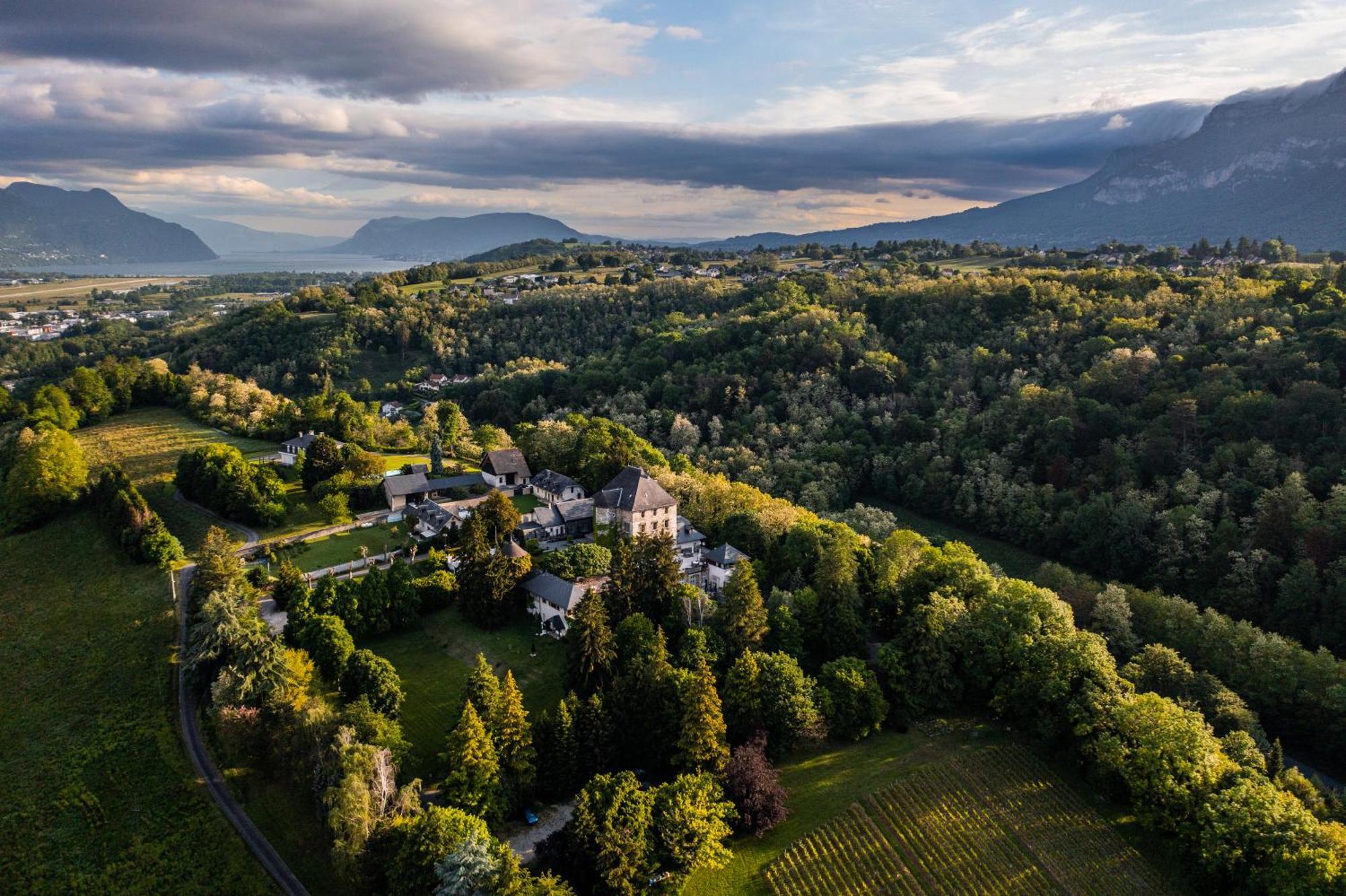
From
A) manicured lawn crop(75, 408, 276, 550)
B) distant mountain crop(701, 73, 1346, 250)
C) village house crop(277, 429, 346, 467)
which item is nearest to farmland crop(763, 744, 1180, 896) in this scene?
manicured lawn crop(75, 408, 276, 550)

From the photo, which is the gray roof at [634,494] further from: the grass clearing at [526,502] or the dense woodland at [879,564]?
the grass clearing at [526,502]

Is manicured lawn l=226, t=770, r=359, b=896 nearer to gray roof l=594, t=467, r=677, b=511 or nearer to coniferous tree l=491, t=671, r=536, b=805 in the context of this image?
coniferous tree l=491, t=671, r=536, b=805

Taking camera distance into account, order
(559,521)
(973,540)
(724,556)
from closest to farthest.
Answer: (724,556) < (559,521) < (973,540)

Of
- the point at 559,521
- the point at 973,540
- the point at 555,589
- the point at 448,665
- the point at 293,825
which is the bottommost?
the point at 973,540

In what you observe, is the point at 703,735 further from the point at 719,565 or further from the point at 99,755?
the point at 99,755

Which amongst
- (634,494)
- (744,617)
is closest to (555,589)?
(634,494)

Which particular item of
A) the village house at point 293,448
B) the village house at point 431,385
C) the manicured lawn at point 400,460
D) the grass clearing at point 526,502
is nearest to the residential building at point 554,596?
the grass clearing at point 526,502

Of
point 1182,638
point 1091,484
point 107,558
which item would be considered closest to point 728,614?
point 1182,638

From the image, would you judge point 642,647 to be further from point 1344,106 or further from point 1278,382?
point 1344,106
